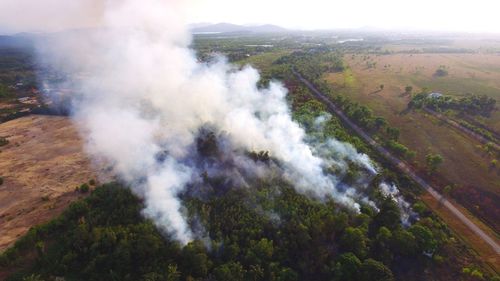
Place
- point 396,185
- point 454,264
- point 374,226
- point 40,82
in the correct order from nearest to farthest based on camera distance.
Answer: point 454,264 → point 374,226 → point 396,185 → point 40,82

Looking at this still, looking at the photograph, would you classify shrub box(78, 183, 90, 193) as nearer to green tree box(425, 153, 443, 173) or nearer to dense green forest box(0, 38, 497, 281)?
dense green forest box(0, 38, 497, 281)

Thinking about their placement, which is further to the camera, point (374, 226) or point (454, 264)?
point (374, 226)

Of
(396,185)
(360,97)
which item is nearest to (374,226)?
(396,185)

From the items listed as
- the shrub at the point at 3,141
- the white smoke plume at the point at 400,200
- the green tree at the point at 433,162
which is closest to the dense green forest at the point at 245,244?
the white smoke plume at the point at 400,200

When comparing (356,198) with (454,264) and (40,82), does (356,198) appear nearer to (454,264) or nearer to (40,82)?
(454,264)

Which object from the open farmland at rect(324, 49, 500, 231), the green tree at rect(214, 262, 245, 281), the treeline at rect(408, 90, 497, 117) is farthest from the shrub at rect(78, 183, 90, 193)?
the treeline at rect(408, 90, 497, 117)

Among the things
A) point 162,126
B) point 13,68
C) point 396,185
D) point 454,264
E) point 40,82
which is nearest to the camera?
point 454,264
